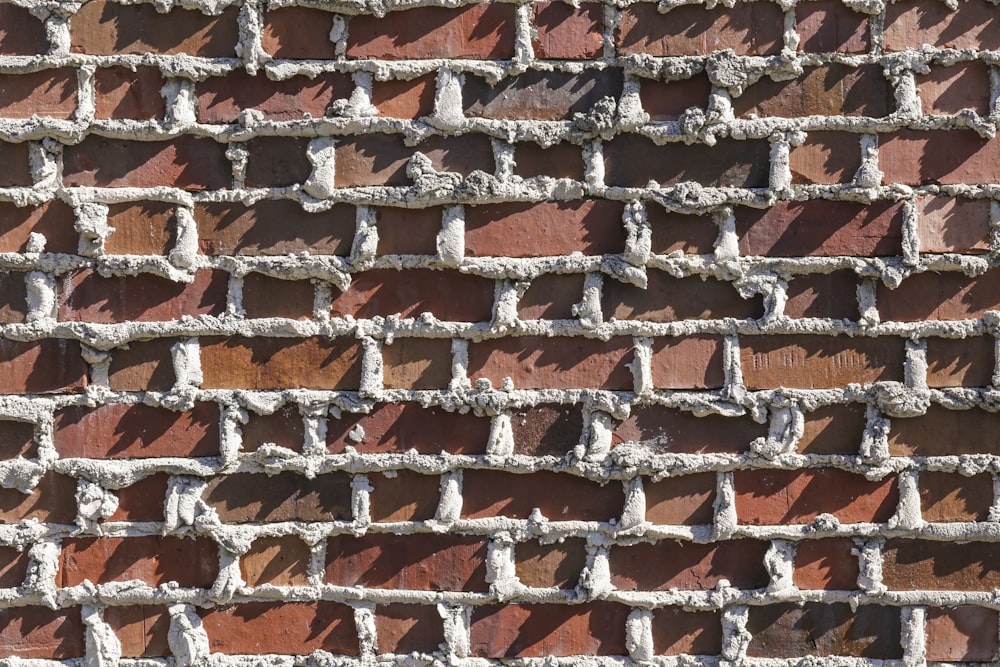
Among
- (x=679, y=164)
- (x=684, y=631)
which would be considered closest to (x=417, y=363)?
(x=679, y=164)

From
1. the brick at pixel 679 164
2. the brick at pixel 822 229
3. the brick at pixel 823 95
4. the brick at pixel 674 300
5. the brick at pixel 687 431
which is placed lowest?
the brick at pixel 687 431

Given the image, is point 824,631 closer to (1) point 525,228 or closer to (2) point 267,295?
(1) point 525,228

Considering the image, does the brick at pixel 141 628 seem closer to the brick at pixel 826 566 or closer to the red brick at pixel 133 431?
the red brick at pixel 133 431

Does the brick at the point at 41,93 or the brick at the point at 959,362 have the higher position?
the brick at the point at 41,93

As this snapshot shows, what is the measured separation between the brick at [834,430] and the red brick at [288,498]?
2.76 ft

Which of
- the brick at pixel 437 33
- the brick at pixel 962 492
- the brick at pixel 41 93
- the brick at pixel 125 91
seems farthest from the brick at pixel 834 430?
the brick at pixel 41 93

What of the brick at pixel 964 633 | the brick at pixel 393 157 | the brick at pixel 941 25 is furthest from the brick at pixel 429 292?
the brick at pixel 964 633

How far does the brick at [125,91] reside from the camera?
132 cm

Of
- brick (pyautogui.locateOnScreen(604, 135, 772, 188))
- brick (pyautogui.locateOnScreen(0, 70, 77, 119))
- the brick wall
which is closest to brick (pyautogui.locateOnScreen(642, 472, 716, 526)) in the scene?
the brick wall

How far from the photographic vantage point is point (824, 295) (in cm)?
133

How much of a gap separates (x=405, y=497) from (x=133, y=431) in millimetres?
506

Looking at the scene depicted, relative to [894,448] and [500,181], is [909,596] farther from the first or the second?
[500,181]

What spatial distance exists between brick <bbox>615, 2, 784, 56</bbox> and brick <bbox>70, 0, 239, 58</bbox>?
715 mm

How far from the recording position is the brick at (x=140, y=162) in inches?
52.2
